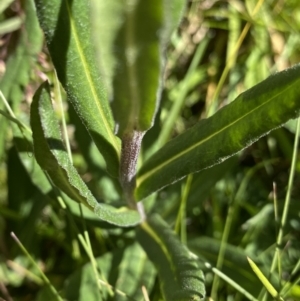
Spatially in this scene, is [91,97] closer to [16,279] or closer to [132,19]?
[132,19]

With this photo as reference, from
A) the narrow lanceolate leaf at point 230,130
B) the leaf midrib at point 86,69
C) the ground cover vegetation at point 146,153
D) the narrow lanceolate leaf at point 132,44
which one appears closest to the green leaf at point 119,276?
the ground cover vegetation at point 146,153

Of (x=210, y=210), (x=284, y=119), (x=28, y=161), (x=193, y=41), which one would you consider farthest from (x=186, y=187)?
(x=193, y=41)

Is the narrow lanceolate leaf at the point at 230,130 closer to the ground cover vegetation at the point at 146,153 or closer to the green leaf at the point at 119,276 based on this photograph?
the ground cover vegetation at the point at 146,153

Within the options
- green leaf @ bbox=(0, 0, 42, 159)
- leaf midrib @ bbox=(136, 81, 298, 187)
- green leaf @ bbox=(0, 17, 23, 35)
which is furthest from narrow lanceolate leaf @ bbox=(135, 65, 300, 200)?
green leaf @ bbox=(0, 17, 23, 35)

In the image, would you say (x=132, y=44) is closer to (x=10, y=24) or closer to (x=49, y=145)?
(x=49, y=145)

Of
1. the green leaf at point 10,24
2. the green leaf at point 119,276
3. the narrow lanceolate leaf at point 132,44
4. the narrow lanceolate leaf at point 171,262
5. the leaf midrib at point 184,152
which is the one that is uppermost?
the narrow lanceolate leaf at point 132,44

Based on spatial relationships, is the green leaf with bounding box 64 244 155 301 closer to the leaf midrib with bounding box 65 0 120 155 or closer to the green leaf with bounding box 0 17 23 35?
the leaf midrib with bounding box 65 0 120 155

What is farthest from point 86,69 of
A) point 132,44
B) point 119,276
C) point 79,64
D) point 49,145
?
point 119,276
